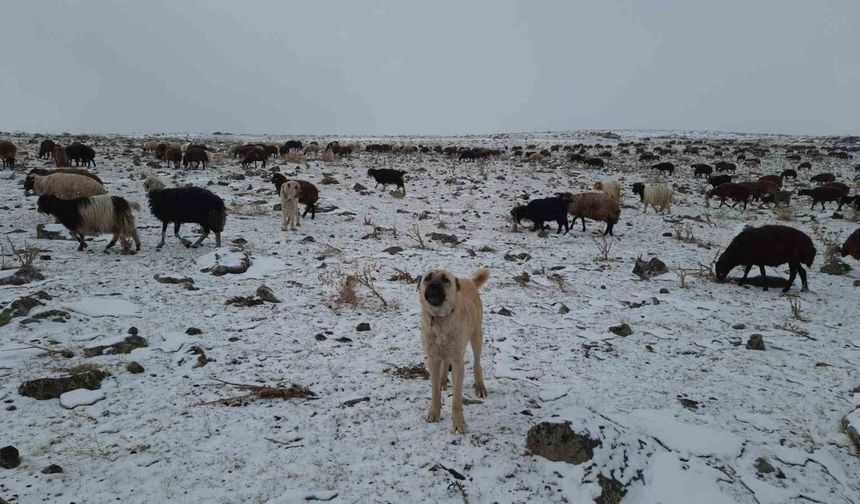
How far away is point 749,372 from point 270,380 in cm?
539

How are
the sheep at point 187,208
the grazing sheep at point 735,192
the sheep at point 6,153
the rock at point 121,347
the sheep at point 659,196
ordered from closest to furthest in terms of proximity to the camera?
the rock at point 121,347, the sheep at point 187,208, the sheep at point 659,196, the sheep at point 6,153, the grazing sheep at point 735,192

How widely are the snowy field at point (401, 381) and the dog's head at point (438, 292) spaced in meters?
1.08

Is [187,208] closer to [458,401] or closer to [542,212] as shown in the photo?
[458,401]

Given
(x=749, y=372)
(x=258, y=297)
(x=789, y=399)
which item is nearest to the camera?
(x=789, y=399)

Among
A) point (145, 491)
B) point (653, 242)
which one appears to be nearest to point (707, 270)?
point (653, 242)

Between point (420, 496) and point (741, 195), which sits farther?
point (741, 195)

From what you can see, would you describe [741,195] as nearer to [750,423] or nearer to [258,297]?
[750,423]

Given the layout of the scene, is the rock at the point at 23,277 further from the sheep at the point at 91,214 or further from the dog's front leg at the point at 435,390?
the dog's front leg at the point at 435,390

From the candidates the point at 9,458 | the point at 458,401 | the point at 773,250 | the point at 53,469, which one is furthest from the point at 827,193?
the point at 9,458

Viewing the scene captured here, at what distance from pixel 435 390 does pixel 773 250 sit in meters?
7.95

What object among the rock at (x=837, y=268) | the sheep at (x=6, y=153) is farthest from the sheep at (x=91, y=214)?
the rock at (x=837, y=268)

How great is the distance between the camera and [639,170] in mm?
27094

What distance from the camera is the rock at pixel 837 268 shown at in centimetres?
942

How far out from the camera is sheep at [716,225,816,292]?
834cm
